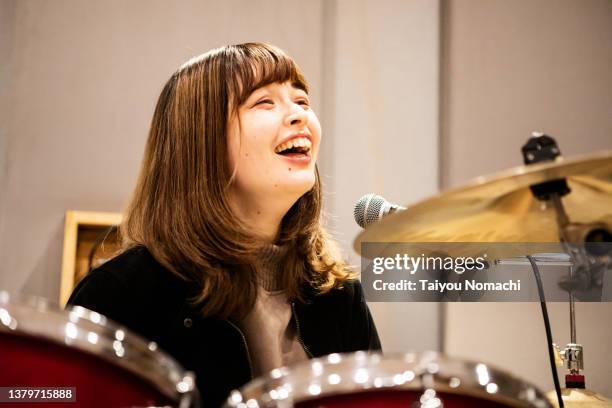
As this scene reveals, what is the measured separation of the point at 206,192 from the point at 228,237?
97 millimetres

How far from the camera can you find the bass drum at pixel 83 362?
692mm

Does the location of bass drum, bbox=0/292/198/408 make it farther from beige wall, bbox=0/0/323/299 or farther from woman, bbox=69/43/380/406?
beige wall, bbox=0/0/323/299

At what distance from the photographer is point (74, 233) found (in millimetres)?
1884

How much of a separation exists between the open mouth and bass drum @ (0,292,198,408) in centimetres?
68

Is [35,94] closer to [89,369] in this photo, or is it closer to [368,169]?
[368,169]

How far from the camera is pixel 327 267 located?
1.50 meters

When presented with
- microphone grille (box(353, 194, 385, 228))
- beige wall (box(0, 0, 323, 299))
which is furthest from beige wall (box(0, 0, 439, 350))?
microphone grille (box(353, 194, 385, 228))

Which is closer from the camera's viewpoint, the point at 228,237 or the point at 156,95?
the point at 228,237

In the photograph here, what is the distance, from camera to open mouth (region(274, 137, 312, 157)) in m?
1.33

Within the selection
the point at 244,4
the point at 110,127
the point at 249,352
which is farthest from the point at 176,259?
the point at 244,4

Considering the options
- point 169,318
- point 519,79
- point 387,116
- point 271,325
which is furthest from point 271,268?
point 519,79

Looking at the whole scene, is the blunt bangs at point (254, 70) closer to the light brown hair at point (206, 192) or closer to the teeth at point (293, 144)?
the light brown hair at point (206, 192)

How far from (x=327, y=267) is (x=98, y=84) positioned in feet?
3.08

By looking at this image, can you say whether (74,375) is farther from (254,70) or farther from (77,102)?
(77,102)
